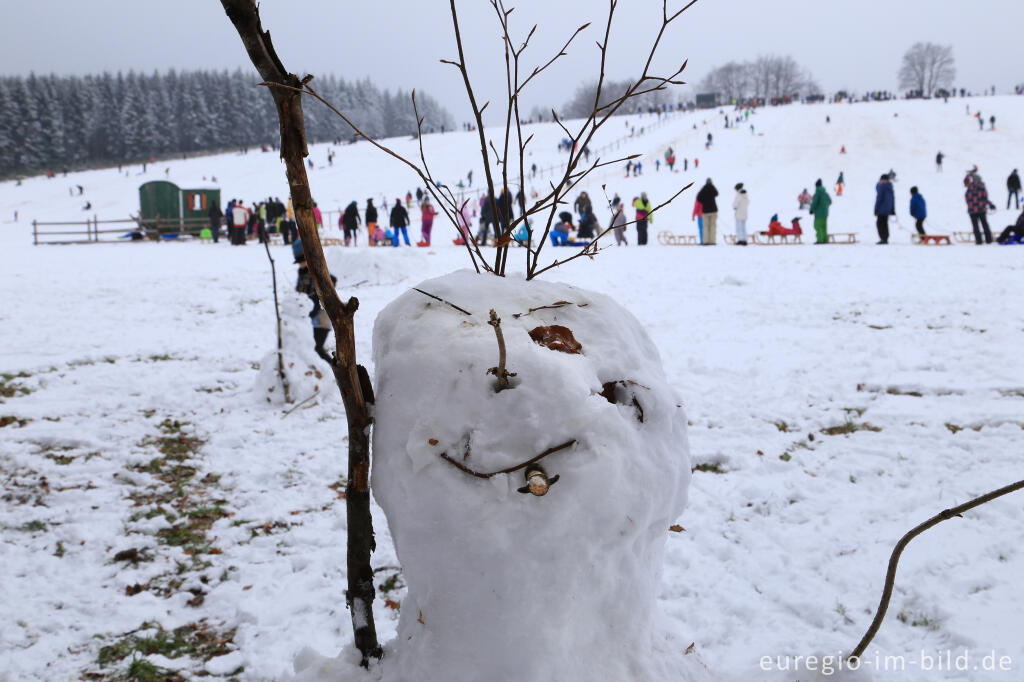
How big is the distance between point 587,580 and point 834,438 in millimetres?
3872

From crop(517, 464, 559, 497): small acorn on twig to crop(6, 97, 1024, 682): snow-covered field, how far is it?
757 millimetres

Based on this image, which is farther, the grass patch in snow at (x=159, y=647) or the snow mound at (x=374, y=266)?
the snow mound at (x=374, y=266)

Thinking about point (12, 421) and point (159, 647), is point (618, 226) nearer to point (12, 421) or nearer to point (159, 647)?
point (159, 647)

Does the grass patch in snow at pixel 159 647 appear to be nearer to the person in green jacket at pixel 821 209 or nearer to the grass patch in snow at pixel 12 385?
the grass patch in snow at pixel 12 385

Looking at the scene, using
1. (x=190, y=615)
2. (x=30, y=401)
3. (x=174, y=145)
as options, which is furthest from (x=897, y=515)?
(x=174, y=145)

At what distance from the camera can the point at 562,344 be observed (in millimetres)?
1474

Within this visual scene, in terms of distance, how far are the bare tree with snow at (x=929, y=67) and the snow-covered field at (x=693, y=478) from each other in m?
103

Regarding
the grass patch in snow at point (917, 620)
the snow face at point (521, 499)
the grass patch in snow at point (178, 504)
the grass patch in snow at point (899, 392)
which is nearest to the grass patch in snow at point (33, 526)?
the grass patch in snow at point (178, 504)

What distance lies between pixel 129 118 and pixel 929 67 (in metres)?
113

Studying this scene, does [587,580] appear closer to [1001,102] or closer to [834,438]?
[834,438]

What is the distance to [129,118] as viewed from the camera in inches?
3123

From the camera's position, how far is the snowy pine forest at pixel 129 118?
7350cm

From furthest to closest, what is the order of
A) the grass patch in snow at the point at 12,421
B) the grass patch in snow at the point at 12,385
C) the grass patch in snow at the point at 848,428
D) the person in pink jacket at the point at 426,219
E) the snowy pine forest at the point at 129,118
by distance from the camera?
1. the snowy pine forest at the point at 129,118
2. the person in pink jacket at the point at 426,219
3. the grass patch in snow at the point at 12,385
4. the grass patch in snow at the point at 12,421
5. the grass patch in snow at the point at 848,428

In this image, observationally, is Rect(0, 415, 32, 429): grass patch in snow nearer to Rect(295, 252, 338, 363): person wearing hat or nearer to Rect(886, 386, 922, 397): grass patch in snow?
Rect(295, 252, 338, 363): person wearing hat
